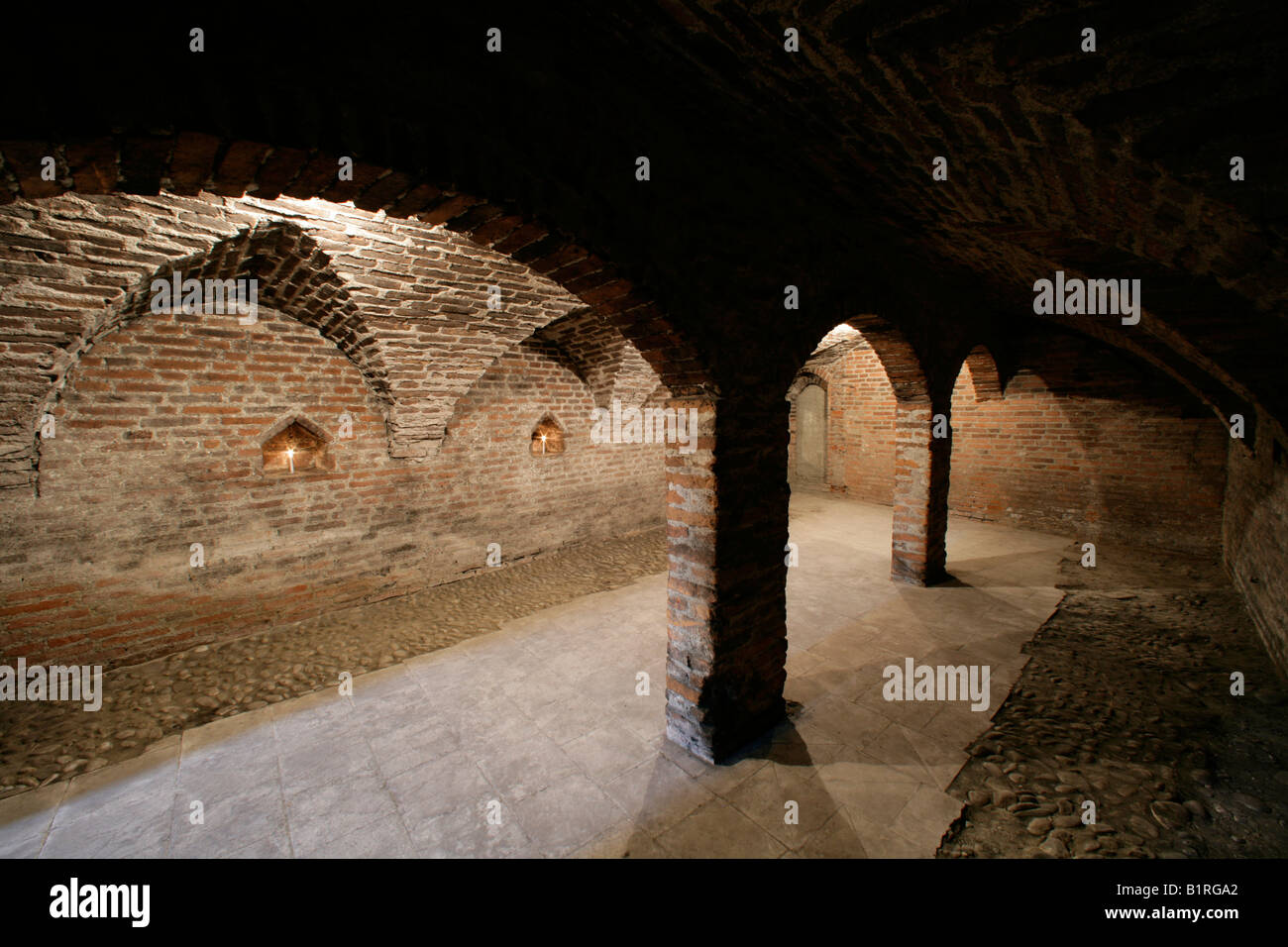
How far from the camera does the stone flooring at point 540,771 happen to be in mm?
2416

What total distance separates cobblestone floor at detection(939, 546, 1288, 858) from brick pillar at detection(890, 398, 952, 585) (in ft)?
3.95

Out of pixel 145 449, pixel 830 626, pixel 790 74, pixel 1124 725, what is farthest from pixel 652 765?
pixel 145 449

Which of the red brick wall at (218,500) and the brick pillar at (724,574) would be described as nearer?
the brick pillar at (724,574)

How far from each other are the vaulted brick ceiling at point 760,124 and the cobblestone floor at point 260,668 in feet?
11.5

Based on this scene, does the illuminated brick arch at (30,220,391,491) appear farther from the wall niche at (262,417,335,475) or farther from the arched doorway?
the arched doorway

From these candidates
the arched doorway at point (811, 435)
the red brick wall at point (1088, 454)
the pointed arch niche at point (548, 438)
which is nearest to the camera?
the red brick wall at point (1088, 454)

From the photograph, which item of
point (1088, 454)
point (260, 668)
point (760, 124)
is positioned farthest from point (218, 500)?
point (1088, 454)

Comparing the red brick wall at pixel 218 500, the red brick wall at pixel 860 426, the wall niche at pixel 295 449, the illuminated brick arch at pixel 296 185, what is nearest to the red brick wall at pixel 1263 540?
the red brick wall at pixel 860 426

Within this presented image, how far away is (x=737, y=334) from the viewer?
2.73 metres

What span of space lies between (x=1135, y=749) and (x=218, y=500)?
267 inches

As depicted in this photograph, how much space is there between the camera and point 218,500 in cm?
440

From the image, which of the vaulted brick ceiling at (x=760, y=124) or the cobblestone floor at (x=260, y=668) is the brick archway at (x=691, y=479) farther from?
the cobblestone floor at (x=260, y=668)
